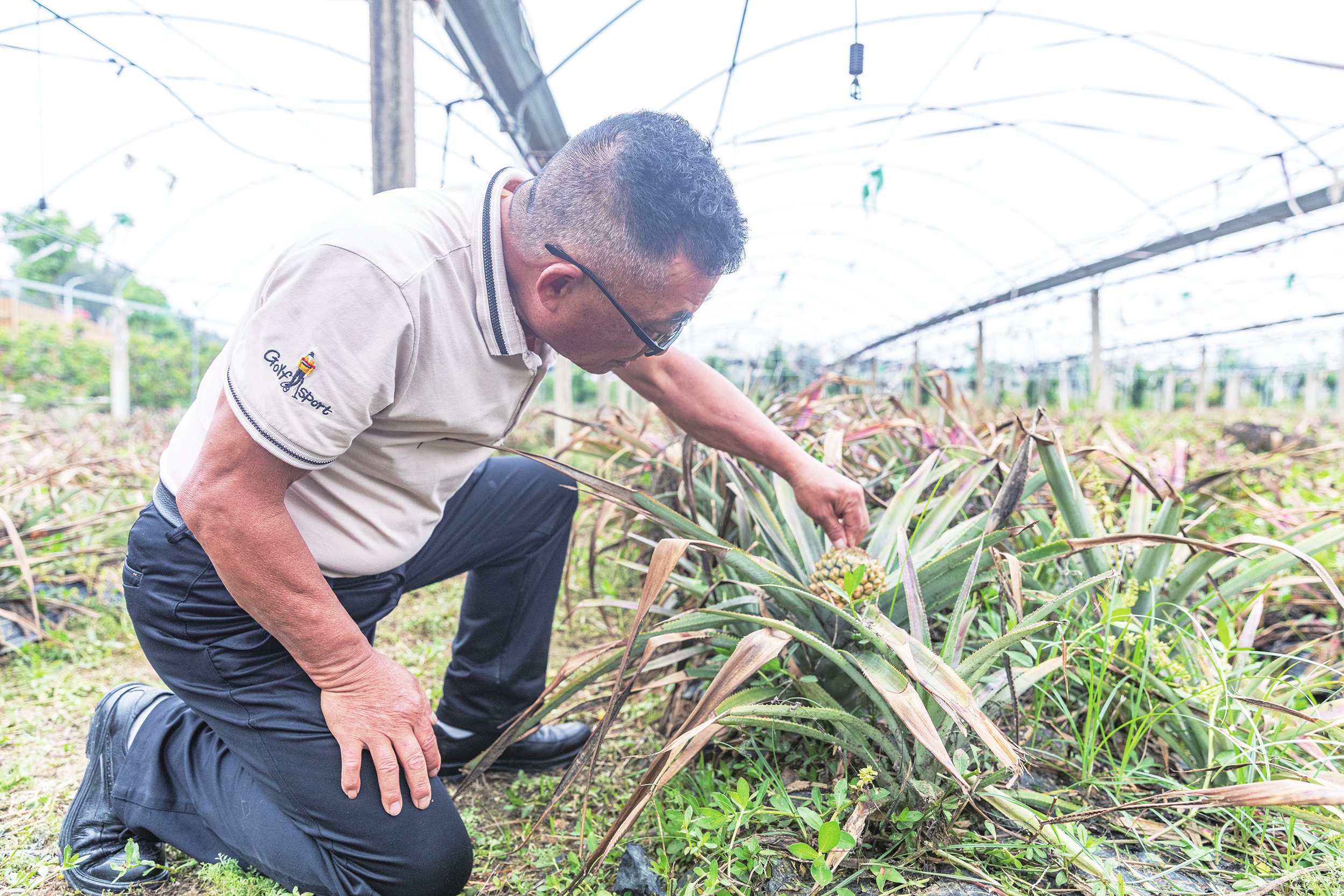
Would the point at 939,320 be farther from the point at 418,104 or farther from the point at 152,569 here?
the point at 152,569

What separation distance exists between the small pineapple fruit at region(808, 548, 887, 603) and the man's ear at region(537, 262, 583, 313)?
698mm

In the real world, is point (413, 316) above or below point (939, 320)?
below

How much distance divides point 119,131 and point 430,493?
27.2 feet

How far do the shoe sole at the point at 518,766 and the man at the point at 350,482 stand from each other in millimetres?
497

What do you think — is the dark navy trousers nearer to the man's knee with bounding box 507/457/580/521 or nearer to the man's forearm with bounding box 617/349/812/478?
the man's knee with bounding box 507/457/580/521

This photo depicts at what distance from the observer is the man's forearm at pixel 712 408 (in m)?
1.61

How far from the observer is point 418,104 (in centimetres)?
542

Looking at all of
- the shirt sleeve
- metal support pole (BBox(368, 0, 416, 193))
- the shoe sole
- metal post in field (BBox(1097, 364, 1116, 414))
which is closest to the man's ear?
the shirt sleeve

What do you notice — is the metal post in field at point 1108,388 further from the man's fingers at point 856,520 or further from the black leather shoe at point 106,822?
the black leather shoe at point 106,822

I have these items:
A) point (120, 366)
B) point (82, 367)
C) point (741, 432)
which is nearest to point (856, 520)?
point (741, 432)

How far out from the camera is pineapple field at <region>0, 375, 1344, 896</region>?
41.6 inches

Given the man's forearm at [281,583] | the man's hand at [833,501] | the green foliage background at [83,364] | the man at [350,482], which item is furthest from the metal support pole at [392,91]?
the green foliage background at [83,364]

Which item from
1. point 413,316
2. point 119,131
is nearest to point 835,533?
point 413,316

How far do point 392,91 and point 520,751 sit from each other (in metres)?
1.88
